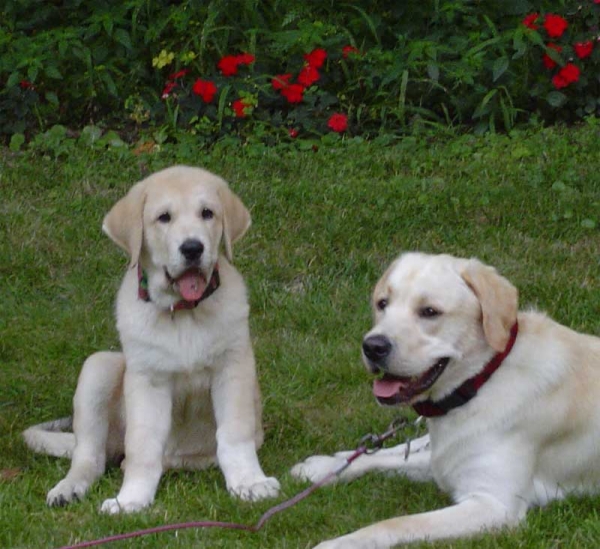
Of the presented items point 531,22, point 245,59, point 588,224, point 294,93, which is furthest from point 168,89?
point 588,224

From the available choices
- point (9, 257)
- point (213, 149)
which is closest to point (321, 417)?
point (9, 257)

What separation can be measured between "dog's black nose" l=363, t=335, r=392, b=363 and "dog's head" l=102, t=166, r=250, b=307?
2.64 feet

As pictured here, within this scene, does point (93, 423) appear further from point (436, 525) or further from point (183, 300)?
point (436, 525)

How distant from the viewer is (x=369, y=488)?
193 inches

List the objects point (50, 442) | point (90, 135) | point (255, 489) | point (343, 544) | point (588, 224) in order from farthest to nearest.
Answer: point (90, 135) < point (588, 224) < point (50, 442) < point (255, 489) < point (343, 544)

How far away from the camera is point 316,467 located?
5031 millimetres

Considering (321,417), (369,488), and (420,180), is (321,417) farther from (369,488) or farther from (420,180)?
(420,180)

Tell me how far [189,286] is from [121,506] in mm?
847

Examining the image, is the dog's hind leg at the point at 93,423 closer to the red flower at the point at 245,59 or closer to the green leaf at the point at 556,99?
the red flower at the point at 245,59

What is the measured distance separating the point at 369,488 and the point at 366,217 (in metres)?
3.08

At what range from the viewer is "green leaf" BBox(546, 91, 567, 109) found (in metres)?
9.16

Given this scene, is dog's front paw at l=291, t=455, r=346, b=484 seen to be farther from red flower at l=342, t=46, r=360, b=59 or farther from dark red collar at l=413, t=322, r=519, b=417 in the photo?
red flower at l=342, t=46, r=360, b=59

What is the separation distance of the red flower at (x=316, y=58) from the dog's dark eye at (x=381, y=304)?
4.78m

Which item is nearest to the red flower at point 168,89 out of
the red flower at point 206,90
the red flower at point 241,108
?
the red flower at point 206,90
